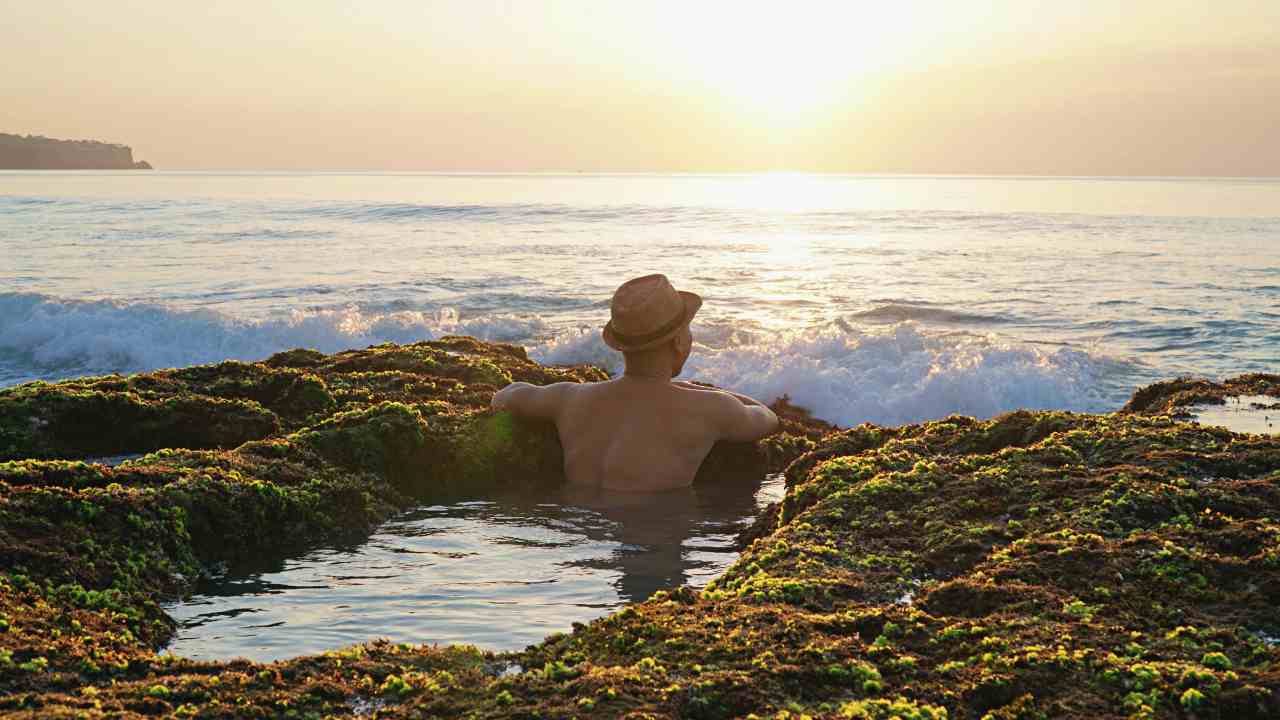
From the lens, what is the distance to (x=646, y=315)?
21.4 ft

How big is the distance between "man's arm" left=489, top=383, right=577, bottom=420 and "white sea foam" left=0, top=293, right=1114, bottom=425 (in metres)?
7.88

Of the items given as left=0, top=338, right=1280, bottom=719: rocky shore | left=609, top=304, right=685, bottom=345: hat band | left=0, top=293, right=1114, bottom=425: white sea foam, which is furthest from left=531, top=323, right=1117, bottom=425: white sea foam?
left=609, top=304, right=685, bottom=345: hat band

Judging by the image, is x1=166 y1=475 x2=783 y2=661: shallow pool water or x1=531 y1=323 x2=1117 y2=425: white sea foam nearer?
x1=166 y1=475 x2=783 y2=661: shallow pool water

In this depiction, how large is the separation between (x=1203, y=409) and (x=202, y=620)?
6533 millimetres

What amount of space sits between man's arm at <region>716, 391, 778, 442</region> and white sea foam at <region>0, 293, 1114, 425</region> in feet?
24.6

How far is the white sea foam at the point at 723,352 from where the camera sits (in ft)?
48.3

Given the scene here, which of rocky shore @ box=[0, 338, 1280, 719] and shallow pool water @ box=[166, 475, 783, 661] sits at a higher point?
rocky shore @ box=[0, 338, 1280, 719]

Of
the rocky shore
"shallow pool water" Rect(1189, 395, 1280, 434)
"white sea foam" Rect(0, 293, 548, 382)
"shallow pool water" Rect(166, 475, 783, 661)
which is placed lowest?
"white sea foam" Rect(0, 293, 548, 382)

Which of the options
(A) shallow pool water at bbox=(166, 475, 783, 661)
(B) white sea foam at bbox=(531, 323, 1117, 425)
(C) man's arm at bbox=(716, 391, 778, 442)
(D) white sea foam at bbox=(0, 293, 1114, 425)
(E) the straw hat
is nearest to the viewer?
(A) shallow pool water at bbox=(166, 475, 783, 661)

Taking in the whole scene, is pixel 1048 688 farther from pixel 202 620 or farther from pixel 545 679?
pixel 202 620

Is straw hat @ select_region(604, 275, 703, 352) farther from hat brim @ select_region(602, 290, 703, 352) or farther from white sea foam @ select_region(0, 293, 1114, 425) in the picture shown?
white sea foam @ select_region(0, 293, 1114, 425)

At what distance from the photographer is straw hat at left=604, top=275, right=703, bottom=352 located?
654 centimetres

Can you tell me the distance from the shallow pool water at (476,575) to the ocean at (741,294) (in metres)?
8.51

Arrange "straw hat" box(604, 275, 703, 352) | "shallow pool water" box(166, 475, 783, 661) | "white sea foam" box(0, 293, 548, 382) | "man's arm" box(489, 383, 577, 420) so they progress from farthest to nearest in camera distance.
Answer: "white sea foam" box(0, 293, 548, 382) < "man's arm" box(489, 383, 577, 420) < "straw hat" box(604, 275, 703, 352) < "shallow pool water" box(166, 475, 783, 661)
